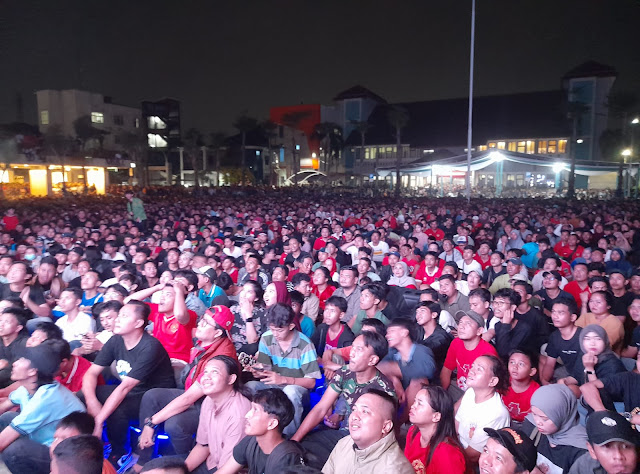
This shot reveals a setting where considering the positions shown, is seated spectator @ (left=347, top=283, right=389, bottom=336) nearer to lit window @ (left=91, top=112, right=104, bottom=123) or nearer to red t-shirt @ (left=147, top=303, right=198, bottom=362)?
red t-shirt @ (left=147, top=303, right=198, bottom=362)

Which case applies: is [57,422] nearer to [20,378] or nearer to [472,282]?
[20,378]

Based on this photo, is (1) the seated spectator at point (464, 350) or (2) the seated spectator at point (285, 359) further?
(1) the seated spectator at point (464, 350)

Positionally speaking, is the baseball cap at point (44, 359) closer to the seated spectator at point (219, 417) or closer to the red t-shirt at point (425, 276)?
the seated spectator at point (219, 417)

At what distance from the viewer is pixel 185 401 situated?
3.49m

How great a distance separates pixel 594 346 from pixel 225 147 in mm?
48323

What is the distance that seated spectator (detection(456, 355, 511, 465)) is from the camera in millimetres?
3193

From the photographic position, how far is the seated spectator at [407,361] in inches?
152

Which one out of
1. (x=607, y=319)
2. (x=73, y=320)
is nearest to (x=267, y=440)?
(x=73, y=320)

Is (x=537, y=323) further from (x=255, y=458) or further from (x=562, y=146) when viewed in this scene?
(x=562, y=146)

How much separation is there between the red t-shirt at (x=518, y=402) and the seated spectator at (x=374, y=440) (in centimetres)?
142

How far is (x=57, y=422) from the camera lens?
10.8 feet

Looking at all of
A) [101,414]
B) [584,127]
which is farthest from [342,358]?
[584,127]

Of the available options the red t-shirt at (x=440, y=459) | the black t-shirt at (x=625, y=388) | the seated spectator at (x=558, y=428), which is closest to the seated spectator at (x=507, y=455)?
the red t-shirt at (x=440, y=459)

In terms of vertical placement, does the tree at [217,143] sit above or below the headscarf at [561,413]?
above
